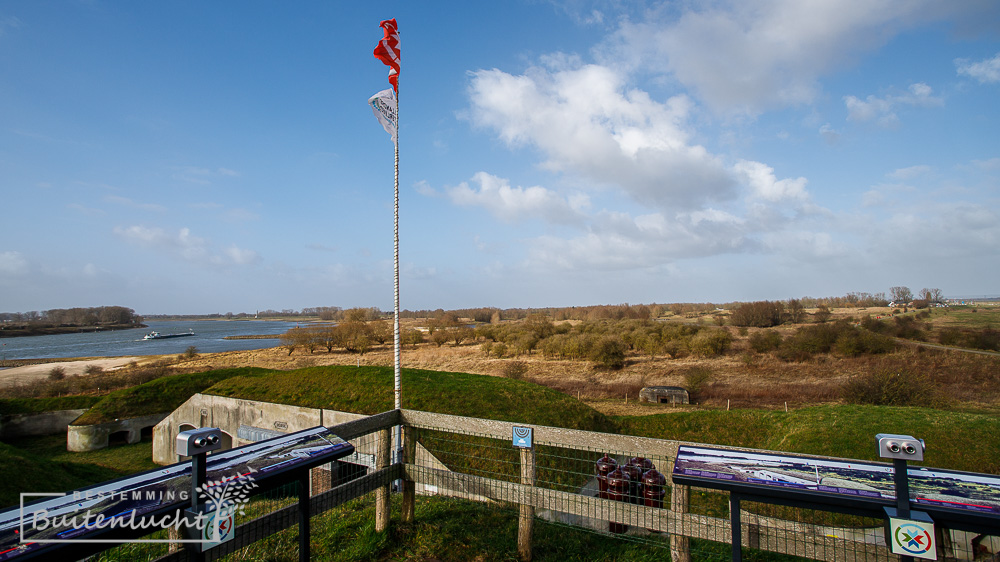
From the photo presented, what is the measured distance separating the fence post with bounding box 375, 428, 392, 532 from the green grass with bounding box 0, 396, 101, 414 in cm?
2921

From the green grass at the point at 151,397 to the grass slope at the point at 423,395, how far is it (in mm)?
5857

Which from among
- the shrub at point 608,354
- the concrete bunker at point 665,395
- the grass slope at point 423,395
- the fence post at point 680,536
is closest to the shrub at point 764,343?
the shrub at point 608,354

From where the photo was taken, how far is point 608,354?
4950cm

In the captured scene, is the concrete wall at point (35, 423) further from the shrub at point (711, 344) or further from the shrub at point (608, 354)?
the shrub at point (711, 344)

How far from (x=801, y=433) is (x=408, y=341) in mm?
67126

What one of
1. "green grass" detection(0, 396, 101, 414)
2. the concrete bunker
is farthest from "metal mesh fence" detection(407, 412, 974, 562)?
"green grass" detection(0, 396, 101, 414)

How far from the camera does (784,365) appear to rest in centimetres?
4350

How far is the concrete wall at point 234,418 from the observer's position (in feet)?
43.2

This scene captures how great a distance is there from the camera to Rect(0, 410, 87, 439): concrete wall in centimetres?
2341

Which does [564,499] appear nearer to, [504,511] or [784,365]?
[504,511]

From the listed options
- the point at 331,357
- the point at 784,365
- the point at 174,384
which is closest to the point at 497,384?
the point at 174,384

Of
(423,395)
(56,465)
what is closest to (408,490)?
(423,395)

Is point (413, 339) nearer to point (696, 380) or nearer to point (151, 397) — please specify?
point (696, 380)

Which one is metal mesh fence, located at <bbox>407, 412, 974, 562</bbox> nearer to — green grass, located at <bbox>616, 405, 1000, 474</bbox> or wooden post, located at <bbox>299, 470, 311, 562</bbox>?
wooden post, located at <bbox>299, 470, 311, 562</bbox>
